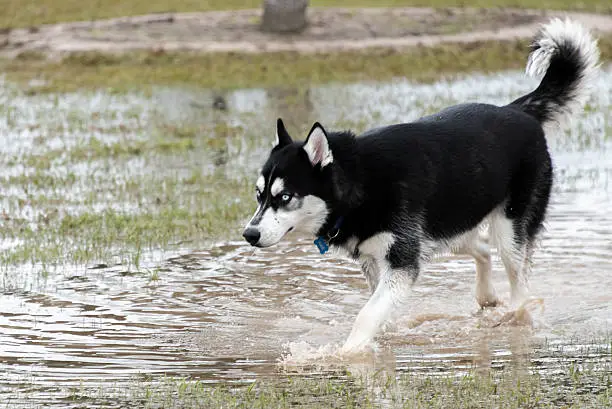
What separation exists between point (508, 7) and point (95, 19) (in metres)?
10.1

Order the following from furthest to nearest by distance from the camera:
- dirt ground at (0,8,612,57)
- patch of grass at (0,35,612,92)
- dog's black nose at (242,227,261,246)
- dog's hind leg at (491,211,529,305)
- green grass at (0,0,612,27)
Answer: green grass at (0,0,612,27), dirt ground at (0,8,612,57), patch of grass at (0,35,612,92), dog's hind leg at (491,211,529,305), dog's black nose at (242,227,261,246)

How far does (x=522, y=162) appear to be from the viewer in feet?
24.0

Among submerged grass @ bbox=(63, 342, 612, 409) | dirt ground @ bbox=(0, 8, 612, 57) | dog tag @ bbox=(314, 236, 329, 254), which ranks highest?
dog tag @ bbox=(314, 236, 329, 254)

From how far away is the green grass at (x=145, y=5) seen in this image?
26.3 m

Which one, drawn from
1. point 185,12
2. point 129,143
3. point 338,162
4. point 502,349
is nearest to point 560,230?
point 502,349

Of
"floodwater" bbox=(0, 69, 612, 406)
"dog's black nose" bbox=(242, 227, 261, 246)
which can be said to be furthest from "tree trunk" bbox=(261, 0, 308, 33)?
"dog's black nose" bbox=(242, 227, 261, 246)

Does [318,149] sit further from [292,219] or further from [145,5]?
[145,5]

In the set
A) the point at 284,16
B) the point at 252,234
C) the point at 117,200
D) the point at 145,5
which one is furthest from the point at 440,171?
the point at 145,5

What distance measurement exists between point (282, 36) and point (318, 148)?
17663mm

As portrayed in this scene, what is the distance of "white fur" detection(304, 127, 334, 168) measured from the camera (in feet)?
20.3

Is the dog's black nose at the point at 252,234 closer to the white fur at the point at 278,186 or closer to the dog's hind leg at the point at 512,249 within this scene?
the white fur at the point at 278,186

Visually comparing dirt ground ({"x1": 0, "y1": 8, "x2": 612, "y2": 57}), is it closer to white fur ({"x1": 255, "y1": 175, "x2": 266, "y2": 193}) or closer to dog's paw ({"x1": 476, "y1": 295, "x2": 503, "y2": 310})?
dog's paw ({"x1": 476, "y1": 295, "x2": 503, "y2": 310})

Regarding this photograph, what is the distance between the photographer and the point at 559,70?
787 centimetres

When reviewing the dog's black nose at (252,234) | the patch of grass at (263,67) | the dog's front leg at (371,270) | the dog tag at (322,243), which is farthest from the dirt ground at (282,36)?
the dog's black nose at (252,234)
